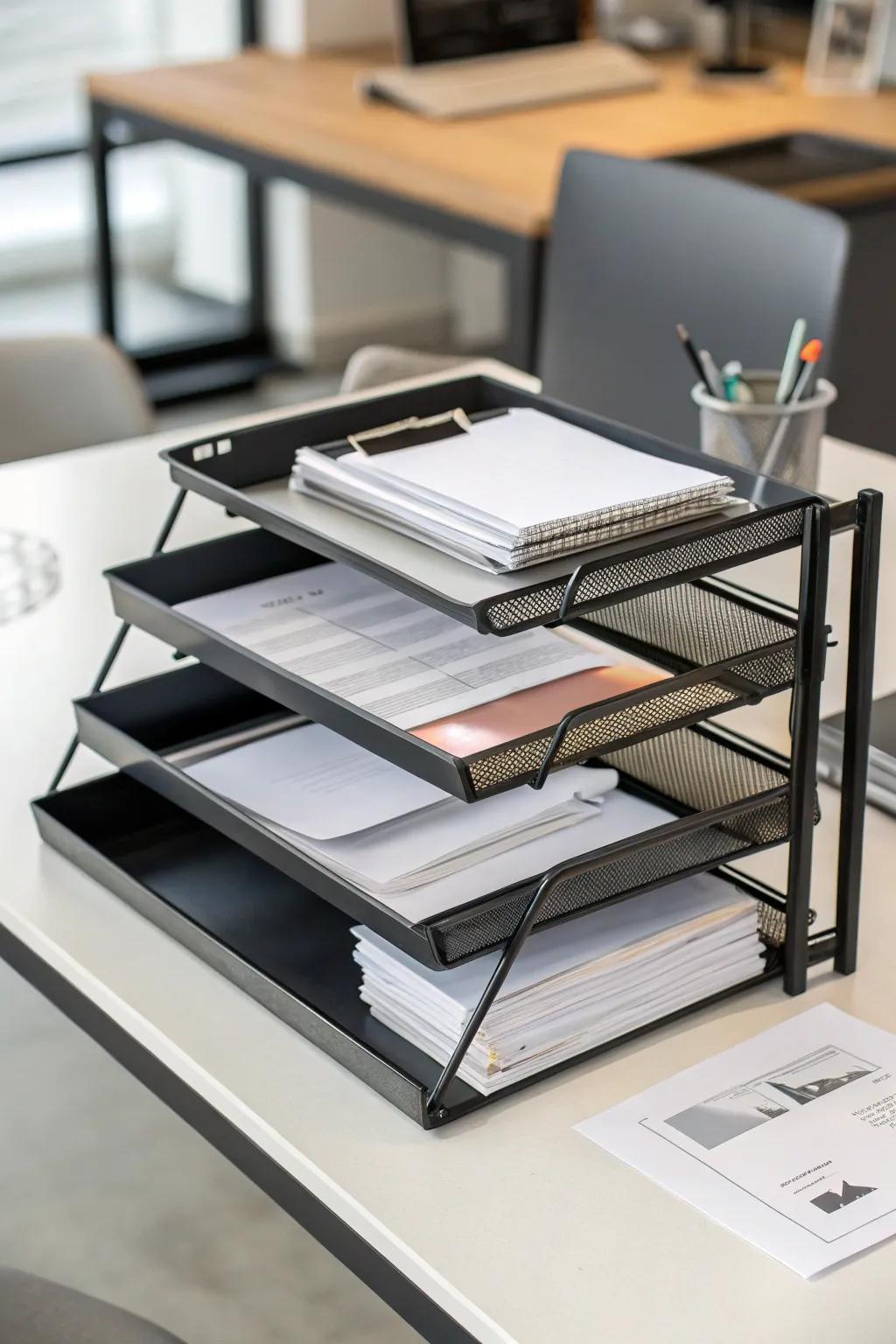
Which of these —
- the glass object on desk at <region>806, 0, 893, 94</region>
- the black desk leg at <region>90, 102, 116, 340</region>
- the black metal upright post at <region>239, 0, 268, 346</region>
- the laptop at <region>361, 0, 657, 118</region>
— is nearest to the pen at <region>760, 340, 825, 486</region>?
the laptop at <region>361, 0, 657, 118</region>

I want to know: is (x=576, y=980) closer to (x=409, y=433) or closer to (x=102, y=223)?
(x=409, y=433)

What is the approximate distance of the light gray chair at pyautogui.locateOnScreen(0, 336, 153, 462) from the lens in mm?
2074

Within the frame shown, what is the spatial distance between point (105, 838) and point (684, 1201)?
1.55 ft

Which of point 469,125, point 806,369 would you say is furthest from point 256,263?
point 806,369

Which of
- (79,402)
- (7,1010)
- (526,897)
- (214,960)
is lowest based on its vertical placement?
(7,1010)

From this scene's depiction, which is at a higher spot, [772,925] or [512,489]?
[512,489]

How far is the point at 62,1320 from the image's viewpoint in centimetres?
91

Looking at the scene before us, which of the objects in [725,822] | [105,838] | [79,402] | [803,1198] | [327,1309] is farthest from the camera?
[79,402]

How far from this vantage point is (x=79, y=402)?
212 cm

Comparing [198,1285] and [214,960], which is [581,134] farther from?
[214,960]

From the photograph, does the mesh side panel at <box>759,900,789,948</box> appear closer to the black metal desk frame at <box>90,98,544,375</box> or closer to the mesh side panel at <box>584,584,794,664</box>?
the mesh side panel at <box>584,584,794,664</box>

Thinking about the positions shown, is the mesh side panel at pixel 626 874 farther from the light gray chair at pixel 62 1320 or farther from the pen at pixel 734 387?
the pen at pixel 734 387

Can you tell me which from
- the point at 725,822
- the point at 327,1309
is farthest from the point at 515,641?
the point at 327,1309

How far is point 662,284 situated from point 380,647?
3.97ft
